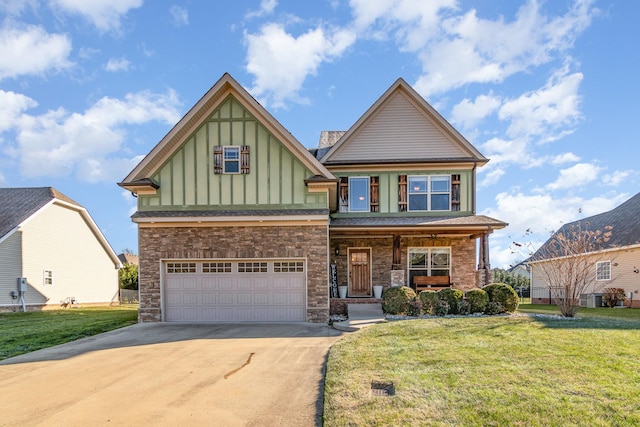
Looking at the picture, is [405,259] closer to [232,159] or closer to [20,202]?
[232,159]

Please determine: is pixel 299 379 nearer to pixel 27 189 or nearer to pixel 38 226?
pixel 38 226

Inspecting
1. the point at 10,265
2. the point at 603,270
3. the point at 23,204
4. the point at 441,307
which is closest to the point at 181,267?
the point at 441,307

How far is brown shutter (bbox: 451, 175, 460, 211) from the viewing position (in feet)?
55.6

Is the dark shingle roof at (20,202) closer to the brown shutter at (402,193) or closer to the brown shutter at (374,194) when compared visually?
the brown shutter at (374,194)

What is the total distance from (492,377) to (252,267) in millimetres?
9361

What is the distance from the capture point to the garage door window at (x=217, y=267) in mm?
13852

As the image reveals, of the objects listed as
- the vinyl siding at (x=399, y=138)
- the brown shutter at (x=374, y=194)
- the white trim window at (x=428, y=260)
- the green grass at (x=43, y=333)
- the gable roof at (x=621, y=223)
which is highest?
the vinyl siding at (x=399, y=138)

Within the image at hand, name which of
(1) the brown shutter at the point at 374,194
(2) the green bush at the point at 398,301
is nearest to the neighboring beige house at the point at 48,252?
(1) the brown shutter at the point at 374,194

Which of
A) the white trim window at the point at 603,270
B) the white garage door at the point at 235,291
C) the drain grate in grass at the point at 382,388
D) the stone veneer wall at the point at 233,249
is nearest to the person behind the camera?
the drain grate in grass at the point at 382,388

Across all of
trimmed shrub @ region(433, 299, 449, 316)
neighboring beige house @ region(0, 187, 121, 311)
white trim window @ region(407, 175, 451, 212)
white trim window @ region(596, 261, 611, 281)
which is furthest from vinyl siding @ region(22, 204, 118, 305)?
white trim window @ region(596, 261, 611, 281)

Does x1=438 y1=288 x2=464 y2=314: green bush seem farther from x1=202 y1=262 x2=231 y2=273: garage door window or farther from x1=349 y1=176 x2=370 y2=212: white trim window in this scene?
x1=202 y1=262 x2=231 y2=273: garage door window

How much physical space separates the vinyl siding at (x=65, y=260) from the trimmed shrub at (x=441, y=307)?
2130 centimetres

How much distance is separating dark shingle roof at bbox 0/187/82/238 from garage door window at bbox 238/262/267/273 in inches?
583

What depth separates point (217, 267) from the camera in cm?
1387
